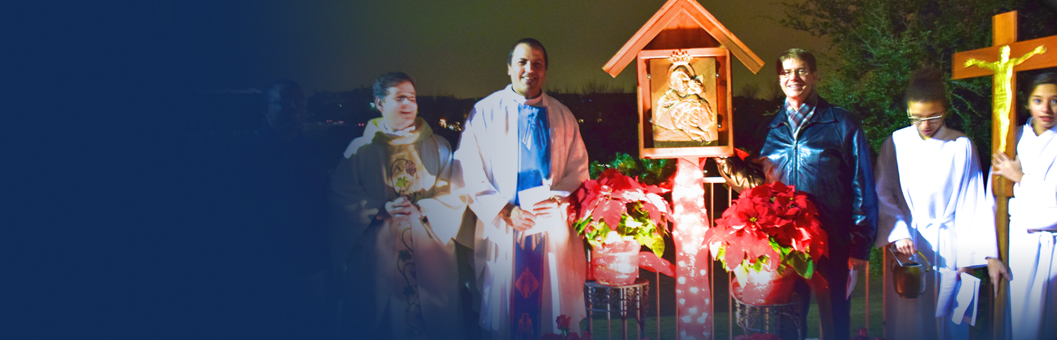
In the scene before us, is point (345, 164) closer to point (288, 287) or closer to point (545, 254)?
point (288, 287)

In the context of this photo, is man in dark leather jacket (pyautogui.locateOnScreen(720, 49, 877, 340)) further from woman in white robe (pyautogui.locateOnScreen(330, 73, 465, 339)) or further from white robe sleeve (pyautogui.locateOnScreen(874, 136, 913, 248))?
woman in white robe (pyautogui.locateOnScreen(330, 73, 465, 339))

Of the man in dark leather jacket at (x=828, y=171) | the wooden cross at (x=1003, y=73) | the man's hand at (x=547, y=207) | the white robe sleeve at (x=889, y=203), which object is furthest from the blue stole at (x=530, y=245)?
the wooden cross at (x=1003, y=73)

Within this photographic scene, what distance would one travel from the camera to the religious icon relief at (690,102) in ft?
11.7

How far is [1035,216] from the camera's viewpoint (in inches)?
141

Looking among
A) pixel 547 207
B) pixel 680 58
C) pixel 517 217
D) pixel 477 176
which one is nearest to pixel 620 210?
pixel 547 207

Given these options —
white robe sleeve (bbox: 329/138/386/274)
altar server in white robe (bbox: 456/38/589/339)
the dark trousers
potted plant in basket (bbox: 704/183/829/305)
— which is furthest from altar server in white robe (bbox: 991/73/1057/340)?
white robe sleeve (bbox: 329/138/386/274)

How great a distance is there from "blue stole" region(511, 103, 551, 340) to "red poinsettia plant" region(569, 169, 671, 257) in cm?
32

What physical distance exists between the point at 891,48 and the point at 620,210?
2103mm

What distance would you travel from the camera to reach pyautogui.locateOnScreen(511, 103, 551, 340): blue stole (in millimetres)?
3619

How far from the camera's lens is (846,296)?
11.7 feet

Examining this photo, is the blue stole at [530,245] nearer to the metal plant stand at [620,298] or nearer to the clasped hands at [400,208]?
the metal plant stand at [620,298]

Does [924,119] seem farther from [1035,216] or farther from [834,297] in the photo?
[834,297]

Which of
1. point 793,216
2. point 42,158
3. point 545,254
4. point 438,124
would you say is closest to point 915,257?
point 793,216

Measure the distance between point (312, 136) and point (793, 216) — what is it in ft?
8.65
